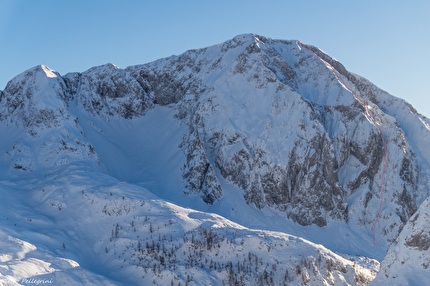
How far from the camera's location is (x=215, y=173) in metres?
47.0

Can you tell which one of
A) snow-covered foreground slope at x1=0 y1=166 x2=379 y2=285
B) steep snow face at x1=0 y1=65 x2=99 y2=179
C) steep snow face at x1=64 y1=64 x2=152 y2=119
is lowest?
snow-covered foreground slope at x1=0 y1=166 x2=379 y2=285

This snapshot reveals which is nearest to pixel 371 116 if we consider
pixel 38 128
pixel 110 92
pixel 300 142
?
pixel 300 142

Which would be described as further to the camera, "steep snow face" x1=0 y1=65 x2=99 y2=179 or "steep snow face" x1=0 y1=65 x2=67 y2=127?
"steep snow face" x1=0 y1=65 x2=67 y2=127

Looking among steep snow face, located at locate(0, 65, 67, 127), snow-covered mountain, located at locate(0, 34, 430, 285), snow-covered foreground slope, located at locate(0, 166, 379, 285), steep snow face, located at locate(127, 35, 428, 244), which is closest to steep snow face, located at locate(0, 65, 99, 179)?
steep snow face, located at locate(0, 65, 67, 127)

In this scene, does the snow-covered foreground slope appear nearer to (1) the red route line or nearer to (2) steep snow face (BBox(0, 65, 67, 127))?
(1) the red route line

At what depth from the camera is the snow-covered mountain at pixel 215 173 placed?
23.8m

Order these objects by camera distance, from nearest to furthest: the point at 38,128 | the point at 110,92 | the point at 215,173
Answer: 1. the point at 38,128
2. the point at 215,173
3. the point at 110,92

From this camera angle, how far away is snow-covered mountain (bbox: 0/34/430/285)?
78.2 feet

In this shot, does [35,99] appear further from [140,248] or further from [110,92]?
[140,248]

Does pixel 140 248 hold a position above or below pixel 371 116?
below

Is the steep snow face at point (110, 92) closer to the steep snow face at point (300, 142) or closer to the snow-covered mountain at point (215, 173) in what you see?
the snow-covered mountain at point (215, 173)

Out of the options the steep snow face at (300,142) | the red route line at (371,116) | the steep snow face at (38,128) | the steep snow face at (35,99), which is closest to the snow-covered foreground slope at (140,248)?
the steep snow face at (38,128)

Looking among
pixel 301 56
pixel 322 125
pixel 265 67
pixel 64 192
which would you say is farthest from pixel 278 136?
pixel 64 192

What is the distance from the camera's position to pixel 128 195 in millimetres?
32656
